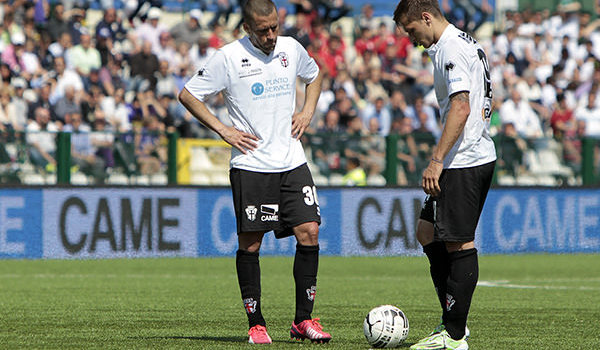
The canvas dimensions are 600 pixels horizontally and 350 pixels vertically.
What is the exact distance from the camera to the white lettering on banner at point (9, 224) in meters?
16.1

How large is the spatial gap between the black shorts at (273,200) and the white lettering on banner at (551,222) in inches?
453

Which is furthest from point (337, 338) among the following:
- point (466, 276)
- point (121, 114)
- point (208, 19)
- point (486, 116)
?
point (208, 19)

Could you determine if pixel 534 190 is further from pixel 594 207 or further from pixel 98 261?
pixel 98 261

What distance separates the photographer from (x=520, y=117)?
20922 mm

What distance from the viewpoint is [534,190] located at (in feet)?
60.7

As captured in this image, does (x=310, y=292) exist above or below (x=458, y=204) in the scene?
below

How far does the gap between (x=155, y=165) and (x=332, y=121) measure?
3.43m

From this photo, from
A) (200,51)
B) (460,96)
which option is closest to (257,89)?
(460,96)

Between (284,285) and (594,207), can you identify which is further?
(594,207)

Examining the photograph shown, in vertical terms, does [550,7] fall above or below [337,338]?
above

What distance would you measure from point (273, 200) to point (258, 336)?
0.86 metres

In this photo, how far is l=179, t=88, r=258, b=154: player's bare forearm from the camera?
7.23m

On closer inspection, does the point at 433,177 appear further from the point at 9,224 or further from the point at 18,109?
the point at 18,109

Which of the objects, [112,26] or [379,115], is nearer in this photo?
[379,115]
